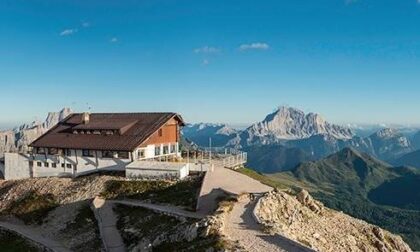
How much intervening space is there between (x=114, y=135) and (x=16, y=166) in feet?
65.7

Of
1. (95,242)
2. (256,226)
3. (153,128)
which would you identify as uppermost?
(153,128)

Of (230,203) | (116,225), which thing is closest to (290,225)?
(230,203)

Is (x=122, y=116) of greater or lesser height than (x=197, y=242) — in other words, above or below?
above

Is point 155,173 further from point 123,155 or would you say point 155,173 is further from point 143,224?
point 143,224

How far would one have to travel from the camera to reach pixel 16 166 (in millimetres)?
89188

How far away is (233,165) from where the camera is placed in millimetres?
86188

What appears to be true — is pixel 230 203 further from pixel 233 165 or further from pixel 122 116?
pixel 122 116

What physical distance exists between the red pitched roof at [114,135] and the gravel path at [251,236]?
36635mm

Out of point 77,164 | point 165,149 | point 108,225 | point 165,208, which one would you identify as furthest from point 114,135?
point 165,208

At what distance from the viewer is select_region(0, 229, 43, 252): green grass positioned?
5547 centimetres

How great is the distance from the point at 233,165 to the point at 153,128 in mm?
15174

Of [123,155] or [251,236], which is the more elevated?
[123,155]

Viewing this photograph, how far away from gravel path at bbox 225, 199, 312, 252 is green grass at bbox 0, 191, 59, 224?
32.7 meters

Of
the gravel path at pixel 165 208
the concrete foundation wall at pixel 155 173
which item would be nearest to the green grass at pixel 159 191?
the gravel path at pixel 165 208
